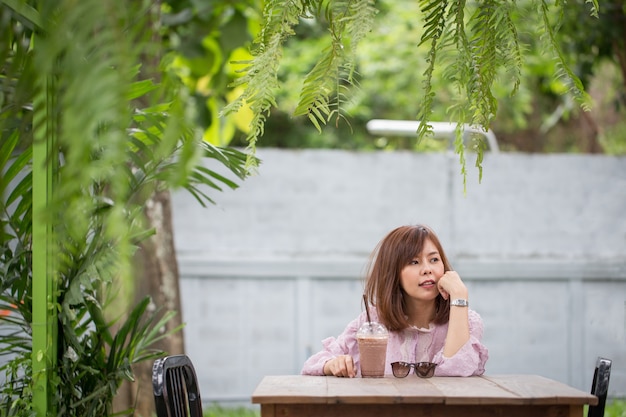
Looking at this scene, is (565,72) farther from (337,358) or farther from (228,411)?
(228,411)

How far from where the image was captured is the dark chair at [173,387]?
2.21 m

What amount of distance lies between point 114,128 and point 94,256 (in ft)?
5.25

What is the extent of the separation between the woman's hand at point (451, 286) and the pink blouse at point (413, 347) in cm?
13

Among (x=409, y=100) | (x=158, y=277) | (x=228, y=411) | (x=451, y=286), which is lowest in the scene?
(x=228, y=411)

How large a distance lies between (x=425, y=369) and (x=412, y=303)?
353mm

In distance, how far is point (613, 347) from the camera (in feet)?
19.1

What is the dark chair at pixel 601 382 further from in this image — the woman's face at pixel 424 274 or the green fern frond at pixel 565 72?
the green fern frond at pixel 565 72

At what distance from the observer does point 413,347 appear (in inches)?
103

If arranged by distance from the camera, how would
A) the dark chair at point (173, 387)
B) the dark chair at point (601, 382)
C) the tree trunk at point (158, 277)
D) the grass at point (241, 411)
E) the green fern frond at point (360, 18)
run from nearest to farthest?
1. the green fern frond at point (360, 18)
2. the dark chair at point (173, 387)
3. the dark chair at point (601, 382)
4. the tree trunk at point (158, 277)
5. the grass at point (241, 411)

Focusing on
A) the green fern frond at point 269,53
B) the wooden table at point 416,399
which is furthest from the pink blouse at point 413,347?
the green fern frond at point 269,53

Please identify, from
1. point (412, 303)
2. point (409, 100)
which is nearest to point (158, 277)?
point (412, 303)

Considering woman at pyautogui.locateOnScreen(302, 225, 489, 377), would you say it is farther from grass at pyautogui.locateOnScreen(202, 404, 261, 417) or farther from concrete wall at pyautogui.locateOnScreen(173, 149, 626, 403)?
concrete wall at pyautogui.locateOnScreen(173, 149, 626, 403)

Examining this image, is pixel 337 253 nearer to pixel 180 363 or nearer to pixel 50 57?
pixel 180 363

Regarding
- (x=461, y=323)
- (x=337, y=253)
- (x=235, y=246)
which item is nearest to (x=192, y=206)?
(x=235, y=246)
